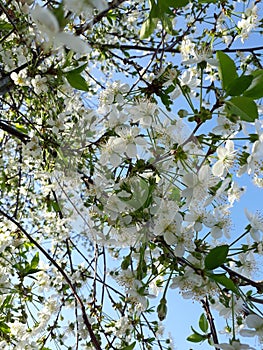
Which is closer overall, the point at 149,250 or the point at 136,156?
the point at 136,156

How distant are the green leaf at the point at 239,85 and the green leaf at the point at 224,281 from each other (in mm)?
281

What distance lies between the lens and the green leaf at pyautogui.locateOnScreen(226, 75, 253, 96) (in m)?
0.62

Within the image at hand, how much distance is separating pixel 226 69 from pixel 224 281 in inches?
12.7

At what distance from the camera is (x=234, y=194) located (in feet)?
3.08

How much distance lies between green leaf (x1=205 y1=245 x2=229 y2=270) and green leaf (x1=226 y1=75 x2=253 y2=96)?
0.23 meters

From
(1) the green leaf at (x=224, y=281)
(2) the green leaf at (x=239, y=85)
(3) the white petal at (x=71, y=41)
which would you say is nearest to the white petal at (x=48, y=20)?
(3) the white petal at (x=71, y=41)

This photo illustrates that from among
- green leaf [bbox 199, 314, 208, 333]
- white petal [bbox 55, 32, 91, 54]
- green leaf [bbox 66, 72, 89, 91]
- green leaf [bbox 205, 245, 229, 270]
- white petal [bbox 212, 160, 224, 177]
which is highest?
green leaf [bbox 66, 72, 89, 91]

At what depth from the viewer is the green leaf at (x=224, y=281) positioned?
2.20 ft

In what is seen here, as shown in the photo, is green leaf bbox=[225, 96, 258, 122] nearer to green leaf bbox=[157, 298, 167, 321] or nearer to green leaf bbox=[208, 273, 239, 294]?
green leaf bbox=[208, 273, 239, 294]

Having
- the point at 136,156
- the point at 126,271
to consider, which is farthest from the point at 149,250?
the point at 136,156

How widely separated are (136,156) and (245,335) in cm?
36

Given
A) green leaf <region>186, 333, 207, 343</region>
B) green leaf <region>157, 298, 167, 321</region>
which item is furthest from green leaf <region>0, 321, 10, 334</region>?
green leaf <region>157, 298, 167, 321</region>

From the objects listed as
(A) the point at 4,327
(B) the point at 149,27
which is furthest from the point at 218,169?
(A) the point at 4,327

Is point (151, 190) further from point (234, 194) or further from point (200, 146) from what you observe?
point (234, 194)
